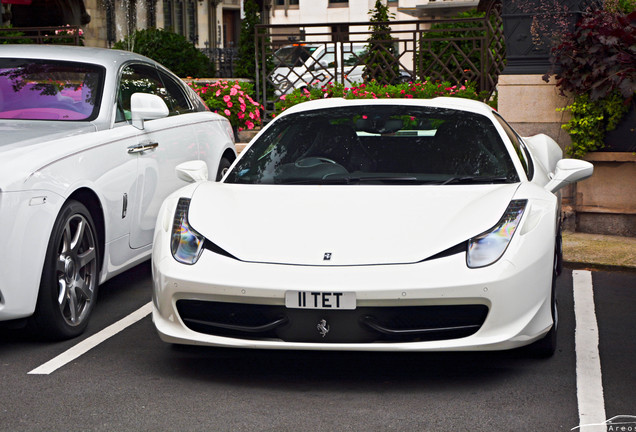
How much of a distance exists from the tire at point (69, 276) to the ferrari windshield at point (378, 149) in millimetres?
861

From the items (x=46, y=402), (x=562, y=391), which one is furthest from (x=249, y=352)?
(x=562, y=391)

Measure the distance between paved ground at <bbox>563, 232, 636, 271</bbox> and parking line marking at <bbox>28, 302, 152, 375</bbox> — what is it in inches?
134

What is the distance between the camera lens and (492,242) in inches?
180

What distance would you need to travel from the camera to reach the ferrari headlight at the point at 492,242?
450cm

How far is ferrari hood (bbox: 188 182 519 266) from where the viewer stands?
4539 mm

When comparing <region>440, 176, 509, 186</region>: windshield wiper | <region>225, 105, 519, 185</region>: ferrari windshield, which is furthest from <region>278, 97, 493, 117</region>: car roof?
<region>440, 176, 509, 186</region>: windshield wiper

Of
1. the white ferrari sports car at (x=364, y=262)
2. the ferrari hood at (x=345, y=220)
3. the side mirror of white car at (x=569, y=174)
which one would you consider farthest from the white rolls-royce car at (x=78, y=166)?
the side mirror of white car at (x=569, y=174)

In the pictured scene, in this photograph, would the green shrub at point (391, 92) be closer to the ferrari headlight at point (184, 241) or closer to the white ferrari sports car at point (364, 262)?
the white ferrari sports car at point (364, 262)

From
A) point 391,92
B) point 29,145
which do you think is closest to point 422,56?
point 391,92

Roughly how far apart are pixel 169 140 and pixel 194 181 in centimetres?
141

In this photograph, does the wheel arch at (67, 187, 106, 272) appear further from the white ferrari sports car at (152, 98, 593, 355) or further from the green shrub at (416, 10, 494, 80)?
the green shrub at (416, 10, 494, 80)

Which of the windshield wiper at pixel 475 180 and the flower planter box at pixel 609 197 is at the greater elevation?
Result: the windshield wiper at pixel 475 180

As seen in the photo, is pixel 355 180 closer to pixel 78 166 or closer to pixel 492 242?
pixel 492 242

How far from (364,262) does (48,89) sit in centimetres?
304
